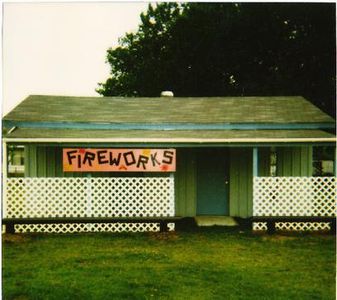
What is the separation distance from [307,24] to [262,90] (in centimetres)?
553

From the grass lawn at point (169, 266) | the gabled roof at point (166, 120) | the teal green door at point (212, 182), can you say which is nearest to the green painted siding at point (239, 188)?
the teal green door at point (212, 182)

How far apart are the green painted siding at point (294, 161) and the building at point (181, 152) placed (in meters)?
0.03

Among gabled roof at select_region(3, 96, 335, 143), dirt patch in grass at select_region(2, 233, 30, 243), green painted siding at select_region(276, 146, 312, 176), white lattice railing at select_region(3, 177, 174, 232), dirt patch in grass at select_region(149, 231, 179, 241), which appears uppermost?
gabled roof at select_region(3, 96, 335, 143)

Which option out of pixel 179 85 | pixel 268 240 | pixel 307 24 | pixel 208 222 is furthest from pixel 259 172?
pixel 179 85

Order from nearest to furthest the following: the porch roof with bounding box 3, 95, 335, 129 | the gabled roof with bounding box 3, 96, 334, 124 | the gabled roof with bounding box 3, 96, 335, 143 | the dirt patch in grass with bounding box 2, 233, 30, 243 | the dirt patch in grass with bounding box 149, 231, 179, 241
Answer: the dirt patch in grass with bounding box 2, 233, 30, 243
the dirt patch in grass with bounding box 149, 231, 179, 241
the gabled roof with bounding box 3, 96, 335, 143
the porch roof with bounding box 3, 95, 335, 129
the gabled roof with bounding box 3, 96, 334, 124

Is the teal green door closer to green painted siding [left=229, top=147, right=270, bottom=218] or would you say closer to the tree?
green painted siding [left=229, top=147, right=270, bottom=218]

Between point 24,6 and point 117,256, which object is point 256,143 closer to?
point 117,256

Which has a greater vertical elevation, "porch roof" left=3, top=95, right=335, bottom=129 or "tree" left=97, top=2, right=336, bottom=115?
"tree" left=97, top=2, right=336, bottom=115

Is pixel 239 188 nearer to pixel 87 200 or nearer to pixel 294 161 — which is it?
pixel 294 161

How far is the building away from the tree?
10909mm

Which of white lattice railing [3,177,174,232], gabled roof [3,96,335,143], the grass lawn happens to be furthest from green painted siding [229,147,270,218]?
white lattice railing [3,177,174,232]

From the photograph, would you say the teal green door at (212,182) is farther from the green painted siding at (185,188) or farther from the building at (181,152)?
the green painted siding at (185,188)

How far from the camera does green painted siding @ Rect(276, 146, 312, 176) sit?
12.1m

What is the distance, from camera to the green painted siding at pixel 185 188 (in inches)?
483
